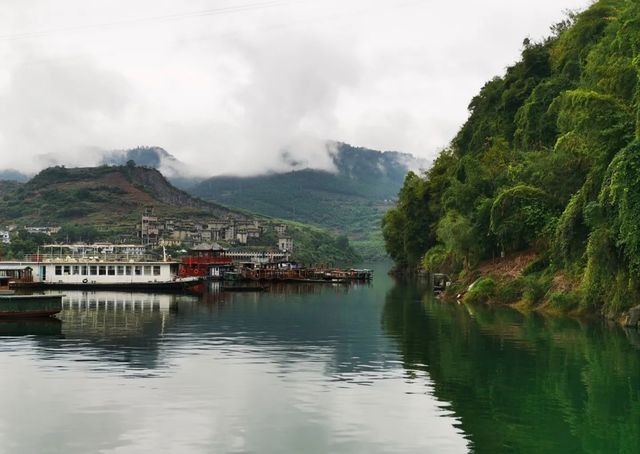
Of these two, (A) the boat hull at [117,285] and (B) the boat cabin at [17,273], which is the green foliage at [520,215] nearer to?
(A) the boat hull at [117,285]

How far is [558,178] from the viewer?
6253 cm

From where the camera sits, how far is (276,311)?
66062mm

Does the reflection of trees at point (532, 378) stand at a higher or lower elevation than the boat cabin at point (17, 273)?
lower

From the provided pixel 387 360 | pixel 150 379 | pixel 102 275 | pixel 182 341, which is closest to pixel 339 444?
pixel 150 379

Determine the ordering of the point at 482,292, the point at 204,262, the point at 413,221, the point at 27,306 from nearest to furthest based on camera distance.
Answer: the point at 27,306 < the point at 482,292 < the point at 413,221 < the point at 204,262

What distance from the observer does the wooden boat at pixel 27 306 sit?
177 feet

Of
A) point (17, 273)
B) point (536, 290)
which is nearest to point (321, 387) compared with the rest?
point (536, 290)

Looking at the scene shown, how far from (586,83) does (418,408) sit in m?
43.4

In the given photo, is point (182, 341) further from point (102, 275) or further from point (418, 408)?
point (102, 275)

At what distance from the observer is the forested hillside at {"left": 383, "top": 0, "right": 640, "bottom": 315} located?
4566 centimetres

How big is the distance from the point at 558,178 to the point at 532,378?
1339 inches

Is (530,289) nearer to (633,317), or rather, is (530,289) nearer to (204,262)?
(633,317)

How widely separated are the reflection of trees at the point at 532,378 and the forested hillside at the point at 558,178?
509 cm

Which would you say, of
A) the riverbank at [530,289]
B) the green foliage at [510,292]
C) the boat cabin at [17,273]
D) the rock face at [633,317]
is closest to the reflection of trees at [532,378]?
the rock face at [633,317]
